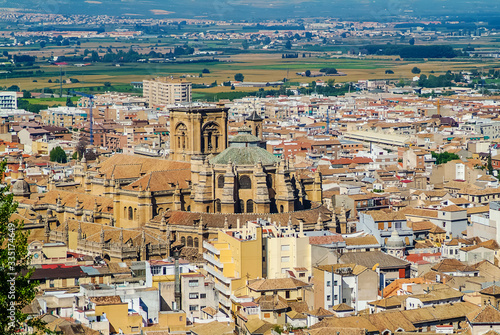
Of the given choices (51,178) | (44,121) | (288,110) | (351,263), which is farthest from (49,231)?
(288,110)

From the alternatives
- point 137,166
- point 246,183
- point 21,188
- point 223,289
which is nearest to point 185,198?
point 246,183

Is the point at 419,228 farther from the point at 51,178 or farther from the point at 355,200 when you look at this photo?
the point at 51,178

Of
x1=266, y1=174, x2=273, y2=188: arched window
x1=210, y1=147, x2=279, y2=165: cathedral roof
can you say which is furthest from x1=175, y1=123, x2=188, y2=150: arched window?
x1=266, y1=174, x2=273, y2=188: arched window

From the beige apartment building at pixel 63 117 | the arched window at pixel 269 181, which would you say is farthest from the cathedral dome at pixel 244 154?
the beige apartment building at pixel 63 117

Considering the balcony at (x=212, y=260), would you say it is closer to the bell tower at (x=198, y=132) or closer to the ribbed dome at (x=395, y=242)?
the ribbed dome at (x=395, y=242)

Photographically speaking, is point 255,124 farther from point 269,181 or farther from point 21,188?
point 21,188

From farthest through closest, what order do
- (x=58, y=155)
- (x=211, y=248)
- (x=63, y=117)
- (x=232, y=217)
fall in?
1. (x=63, y=117)
2. (x=58, y=155)
3. (x=232, y=217)
4. (x=211, y=248)
